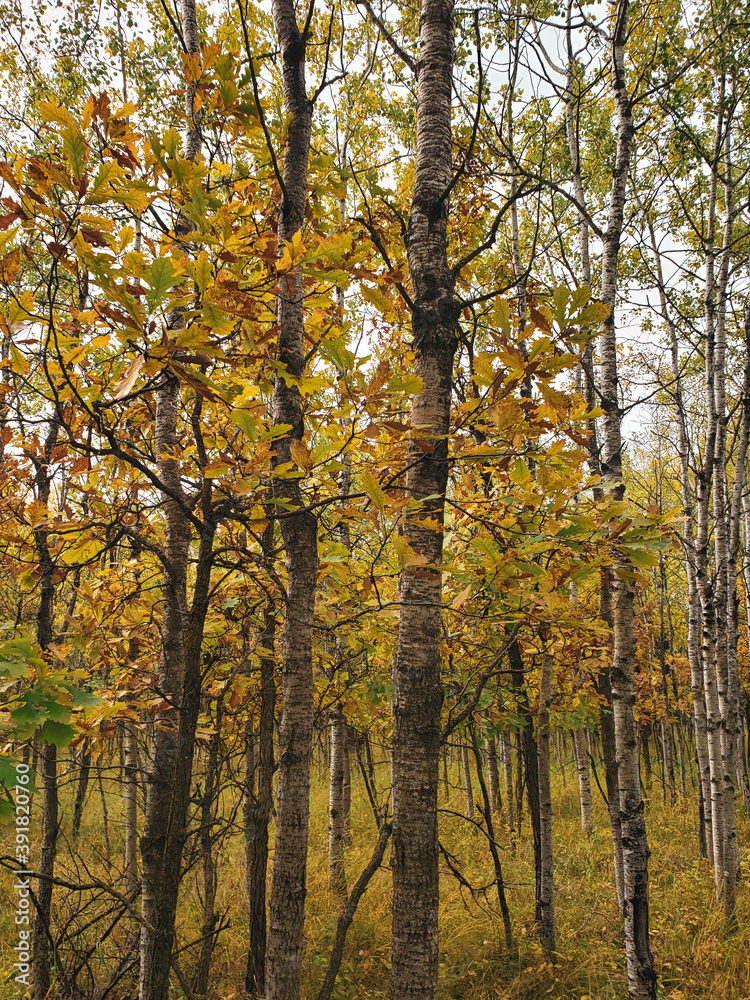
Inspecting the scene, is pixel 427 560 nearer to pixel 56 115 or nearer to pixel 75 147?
pixel 75 147

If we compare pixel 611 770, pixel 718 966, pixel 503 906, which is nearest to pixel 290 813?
pixel 503 906

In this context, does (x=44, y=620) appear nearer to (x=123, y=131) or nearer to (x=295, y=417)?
(x=295, y=417)

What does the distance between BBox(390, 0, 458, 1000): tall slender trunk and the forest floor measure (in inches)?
58.7

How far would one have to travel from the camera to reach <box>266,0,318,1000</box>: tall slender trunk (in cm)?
181

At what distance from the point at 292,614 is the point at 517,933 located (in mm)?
5409

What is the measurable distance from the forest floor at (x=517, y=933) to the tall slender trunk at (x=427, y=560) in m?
1.49

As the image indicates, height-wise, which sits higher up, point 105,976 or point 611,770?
point 611,770

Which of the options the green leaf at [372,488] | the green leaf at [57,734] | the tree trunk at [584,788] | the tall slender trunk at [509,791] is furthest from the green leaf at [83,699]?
the tree trunk at [584,788]

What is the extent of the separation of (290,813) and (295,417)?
150 centimetres

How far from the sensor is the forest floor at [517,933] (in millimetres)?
4516

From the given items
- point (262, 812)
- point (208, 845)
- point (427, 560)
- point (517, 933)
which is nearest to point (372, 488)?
point (427, 560)

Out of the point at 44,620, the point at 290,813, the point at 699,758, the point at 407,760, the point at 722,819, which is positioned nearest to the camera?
the point at 407,760

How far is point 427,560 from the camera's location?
1471 millimetres

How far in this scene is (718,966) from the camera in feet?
16.0
